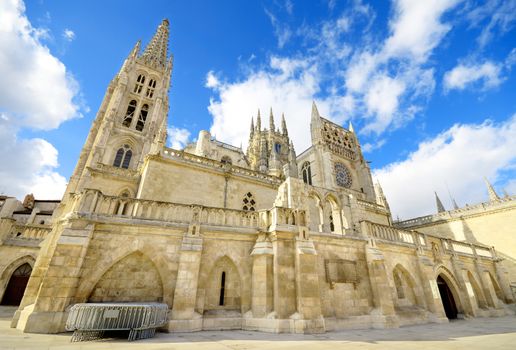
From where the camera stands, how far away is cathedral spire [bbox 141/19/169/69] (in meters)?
35.7

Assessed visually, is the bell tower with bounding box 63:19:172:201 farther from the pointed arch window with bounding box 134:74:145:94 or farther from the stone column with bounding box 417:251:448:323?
the stone column with bounding box 417:251:448:323

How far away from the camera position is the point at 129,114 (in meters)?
30.2

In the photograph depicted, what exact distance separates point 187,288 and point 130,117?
2868cm

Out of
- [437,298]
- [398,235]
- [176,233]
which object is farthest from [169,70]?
[437,298]

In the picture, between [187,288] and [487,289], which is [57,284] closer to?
[187,288]

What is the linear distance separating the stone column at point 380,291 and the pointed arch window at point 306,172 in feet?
84.6

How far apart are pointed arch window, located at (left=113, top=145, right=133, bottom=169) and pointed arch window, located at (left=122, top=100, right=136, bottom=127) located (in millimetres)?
4368

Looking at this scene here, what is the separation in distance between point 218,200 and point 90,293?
7.77 m

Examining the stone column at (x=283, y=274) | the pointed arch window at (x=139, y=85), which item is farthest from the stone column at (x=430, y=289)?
the pointed arch window at (x=139, y=85)

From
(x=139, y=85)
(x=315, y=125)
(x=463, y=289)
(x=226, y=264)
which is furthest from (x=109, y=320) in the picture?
(x=315, y=125)

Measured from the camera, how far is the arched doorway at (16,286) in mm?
13238

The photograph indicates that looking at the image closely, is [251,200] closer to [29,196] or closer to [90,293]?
[90,293]

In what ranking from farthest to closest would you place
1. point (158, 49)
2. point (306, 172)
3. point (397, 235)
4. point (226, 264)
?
point (158, 49), point (306, 172), point (397, 235), point (226, 264)

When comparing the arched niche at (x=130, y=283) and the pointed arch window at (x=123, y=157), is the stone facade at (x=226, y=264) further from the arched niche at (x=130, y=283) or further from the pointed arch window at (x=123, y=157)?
the pointed arch window at (x=123, y=157)
